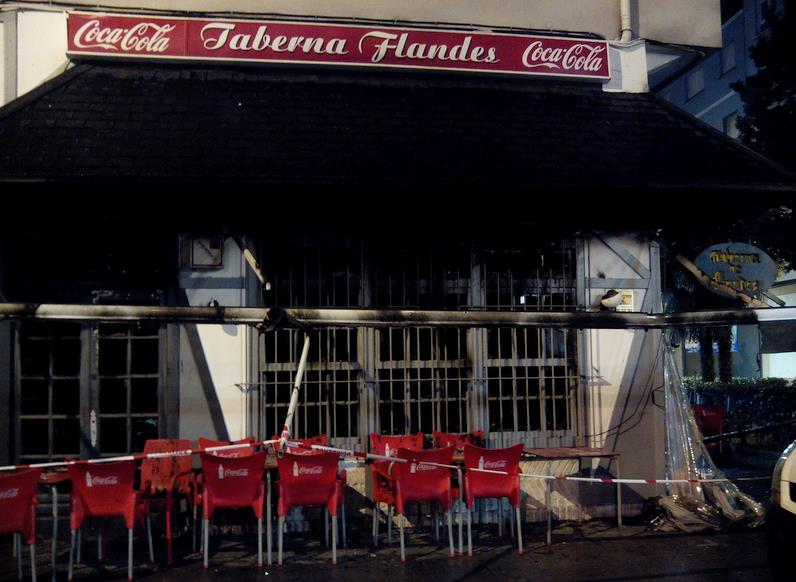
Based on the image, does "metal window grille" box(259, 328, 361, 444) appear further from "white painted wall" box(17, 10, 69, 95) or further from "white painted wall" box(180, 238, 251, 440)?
"white painted wall" box(17, 10, 69, 95)

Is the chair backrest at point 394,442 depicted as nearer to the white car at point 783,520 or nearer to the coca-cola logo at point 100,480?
the coca-cola logo at point 100,480

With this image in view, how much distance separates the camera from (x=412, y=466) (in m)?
7.46

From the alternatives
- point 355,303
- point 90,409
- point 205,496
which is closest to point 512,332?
point 355,303

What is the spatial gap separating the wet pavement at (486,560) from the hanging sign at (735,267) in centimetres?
266

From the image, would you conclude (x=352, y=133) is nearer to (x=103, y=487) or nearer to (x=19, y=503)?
(x=103, y=487)

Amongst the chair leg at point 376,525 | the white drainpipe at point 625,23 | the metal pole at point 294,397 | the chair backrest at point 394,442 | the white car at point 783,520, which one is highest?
the white drainpipe at point 625,23

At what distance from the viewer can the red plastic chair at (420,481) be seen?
743 centimetres

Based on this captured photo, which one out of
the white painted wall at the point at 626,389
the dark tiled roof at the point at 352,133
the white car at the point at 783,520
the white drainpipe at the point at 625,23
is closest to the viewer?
the white car at the point at 783,520

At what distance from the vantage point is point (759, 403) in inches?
734

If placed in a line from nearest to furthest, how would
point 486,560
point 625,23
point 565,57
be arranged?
point 486,560, point 565,57, point 625,23

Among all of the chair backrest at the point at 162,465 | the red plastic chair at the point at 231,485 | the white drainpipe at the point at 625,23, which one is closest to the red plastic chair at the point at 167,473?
the chair backrest at the point at 162,465

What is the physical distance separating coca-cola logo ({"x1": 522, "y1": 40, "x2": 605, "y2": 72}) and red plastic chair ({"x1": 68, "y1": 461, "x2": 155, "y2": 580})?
6.68 meters

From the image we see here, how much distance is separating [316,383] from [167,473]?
6.19 ft

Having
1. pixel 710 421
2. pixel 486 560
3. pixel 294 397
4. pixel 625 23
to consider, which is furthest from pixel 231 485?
pixel 710 421
